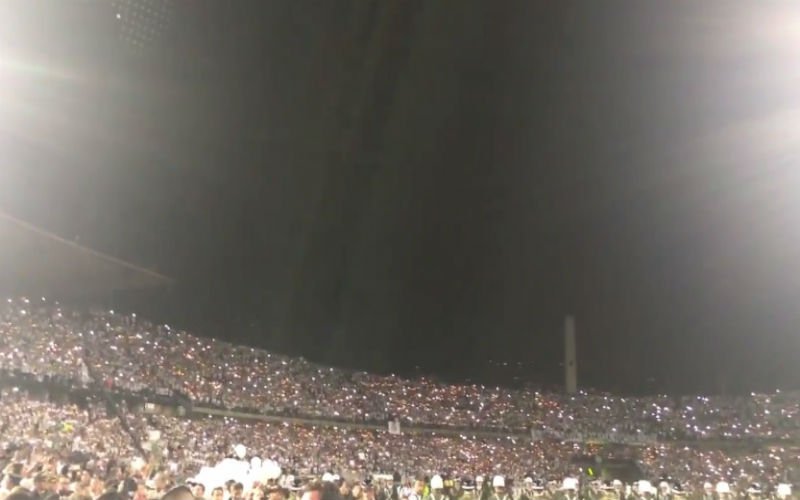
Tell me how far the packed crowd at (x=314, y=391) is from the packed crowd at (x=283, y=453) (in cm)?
150

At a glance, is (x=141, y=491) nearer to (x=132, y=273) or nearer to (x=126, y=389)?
(x=132, y=273)

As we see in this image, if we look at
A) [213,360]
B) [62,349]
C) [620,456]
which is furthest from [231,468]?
[620,456]

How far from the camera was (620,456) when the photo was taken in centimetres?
3378

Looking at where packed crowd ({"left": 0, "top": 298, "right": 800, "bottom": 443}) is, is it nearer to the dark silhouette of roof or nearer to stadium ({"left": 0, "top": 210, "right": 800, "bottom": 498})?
stadium ({"left": 0, "top": 210, "right": 800, "bottom": 498})

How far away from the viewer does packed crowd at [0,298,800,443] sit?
71.9 ft

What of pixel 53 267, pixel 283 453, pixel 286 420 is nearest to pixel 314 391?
pixel 286 420

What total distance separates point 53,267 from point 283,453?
16.3 m

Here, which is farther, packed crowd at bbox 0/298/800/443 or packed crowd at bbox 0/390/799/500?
packed crowd at bbox 0/298/800/443

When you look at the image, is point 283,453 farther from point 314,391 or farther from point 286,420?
point 314,391

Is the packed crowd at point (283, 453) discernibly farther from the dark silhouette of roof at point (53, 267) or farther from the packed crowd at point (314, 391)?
Result: the dark silhouette of roof at point (53, 267)

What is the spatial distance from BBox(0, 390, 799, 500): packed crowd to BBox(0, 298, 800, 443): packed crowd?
59.1 inches

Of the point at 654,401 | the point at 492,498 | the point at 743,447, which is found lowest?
the point at 492,498

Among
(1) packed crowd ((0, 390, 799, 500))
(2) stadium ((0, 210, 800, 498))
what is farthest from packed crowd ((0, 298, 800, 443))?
(1) packed crowd ((0, 390, 799, 500))

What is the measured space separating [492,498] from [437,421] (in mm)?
23673
